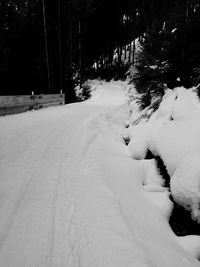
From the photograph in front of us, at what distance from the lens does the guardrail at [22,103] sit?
10.0 m

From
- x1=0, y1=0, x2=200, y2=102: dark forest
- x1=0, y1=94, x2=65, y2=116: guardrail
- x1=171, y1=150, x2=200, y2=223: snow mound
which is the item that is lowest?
x1=171, y1=150, x2=200, y2=223: snow mound

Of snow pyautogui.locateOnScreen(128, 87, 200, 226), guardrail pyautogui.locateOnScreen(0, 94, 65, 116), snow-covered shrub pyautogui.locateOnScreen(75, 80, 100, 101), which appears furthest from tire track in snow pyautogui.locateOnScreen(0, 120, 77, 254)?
snow-covered shrub pyautogui.locateOnScreen(75, 80, 100, 101)

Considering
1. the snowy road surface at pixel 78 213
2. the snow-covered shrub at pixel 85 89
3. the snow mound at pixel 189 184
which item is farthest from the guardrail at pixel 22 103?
the snow-covered shrub at pixel 85 89

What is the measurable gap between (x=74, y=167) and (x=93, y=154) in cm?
79

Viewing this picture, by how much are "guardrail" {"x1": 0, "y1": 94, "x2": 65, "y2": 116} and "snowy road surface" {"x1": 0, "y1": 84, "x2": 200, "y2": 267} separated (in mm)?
5350

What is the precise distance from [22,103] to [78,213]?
32.9 feet

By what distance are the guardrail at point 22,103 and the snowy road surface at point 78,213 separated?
211 inches

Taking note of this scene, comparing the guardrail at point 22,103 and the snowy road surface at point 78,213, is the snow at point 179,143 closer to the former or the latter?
the snowy road surface at point 78,213

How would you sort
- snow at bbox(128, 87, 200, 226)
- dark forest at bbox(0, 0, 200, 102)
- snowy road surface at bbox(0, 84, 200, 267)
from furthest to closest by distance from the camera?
dark forest at bbox(0, 0, 200, 102)
snow at bbox(128, 87, 200, 226)
snowy road surface at bbox(0, 84, 200, 267)

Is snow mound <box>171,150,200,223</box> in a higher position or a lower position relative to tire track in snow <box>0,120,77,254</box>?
higher

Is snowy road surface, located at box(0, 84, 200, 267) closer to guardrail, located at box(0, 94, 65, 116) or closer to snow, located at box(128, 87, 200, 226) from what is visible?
snow, located at box(128, 87, 200, 226)

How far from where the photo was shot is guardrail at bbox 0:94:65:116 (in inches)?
395

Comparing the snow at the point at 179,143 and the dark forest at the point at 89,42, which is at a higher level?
the dark forest at the point at 89,42

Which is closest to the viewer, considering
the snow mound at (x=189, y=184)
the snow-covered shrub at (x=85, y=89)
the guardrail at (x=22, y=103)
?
the snow mound at (x=189, y=184)
